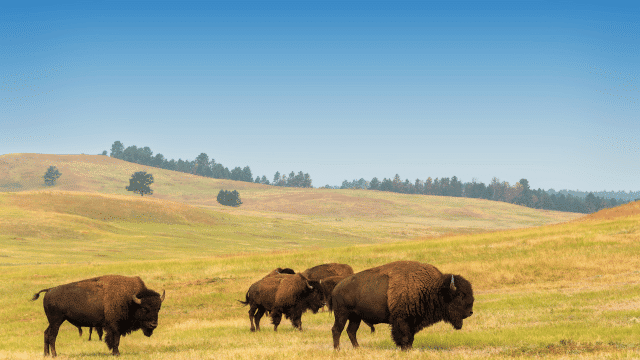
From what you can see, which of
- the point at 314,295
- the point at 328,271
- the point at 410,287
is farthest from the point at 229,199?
the point at 410,287

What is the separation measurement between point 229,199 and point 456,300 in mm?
176652

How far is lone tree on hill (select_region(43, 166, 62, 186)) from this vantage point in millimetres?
190500

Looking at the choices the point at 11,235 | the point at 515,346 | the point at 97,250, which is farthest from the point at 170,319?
the point at 11,235

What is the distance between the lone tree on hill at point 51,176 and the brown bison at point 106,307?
200 meters

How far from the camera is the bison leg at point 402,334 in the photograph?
11898 mm

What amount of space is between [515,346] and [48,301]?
12.6 m

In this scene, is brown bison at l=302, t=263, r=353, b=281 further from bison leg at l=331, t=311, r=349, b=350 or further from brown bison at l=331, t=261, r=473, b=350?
brown bison at l=331, t=261, r=473, b=350

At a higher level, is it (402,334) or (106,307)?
(402,334)

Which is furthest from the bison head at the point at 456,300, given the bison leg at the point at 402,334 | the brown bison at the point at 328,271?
the brown bison at the point at 328,271

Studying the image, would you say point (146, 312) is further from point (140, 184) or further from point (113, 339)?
point (140, 184)

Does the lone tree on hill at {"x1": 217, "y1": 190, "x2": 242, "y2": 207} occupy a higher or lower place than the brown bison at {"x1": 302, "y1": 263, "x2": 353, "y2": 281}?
lower

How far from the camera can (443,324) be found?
58.3 feet

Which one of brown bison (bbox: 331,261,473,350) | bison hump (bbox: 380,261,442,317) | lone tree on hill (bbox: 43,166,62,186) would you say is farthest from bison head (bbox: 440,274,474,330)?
lone tree on hill (bbox: 43,166,62,186)

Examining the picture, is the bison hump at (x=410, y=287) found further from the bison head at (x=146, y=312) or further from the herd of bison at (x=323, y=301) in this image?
the bison head at (x=146, y=312)
